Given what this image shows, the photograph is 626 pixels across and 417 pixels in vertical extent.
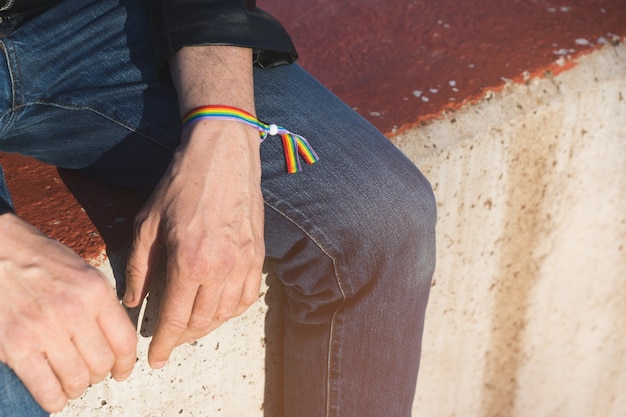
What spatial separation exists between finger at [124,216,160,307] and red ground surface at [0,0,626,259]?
0.21 m

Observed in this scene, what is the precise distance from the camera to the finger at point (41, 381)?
0.81 metres

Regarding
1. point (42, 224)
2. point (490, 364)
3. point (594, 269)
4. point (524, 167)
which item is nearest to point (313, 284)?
point (42, 224)

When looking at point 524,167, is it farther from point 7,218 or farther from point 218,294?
point 7,218

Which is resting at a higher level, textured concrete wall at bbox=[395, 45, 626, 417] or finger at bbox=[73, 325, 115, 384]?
finger at bbox=[73, 325, 115, 384]

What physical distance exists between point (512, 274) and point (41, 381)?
1181mm

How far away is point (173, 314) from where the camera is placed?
941 millimetres

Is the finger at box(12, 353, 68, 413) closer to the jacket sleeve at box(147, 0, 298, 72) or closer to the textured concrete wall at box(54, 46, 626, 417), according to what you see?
the textured concrete wall at box(54, 46, 626, 417)

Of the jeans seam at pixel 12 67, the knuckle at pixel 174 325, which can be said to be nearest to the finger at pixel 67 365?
the knuckle at pixel 174 325

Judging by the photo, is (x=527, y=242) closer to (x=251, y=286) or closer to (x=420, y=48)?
(x=420, y=48)

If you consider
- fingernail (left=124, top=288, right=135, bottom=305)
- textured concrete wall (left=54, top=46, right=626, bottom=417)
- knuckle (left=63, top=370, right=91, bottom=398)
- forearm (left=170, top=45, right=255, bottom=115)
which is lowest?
textured concrete wall (left=54, top=46, right=626, bottom=417)

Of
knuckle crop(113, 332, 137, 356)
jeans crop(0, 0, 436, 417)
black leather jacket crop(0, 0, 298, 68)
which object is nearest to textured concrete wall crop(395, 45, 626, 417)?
jeans crop(0, 0, 436, 417)

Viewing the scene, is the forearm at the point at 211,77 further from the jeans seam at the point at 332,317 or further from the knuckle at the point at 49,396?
the knuckle at the point at 49,396

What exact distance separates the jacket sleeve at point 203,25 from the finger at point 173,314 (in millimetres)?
306

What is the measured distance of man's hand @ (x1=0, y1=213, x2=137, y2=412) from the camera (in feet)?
2.63
